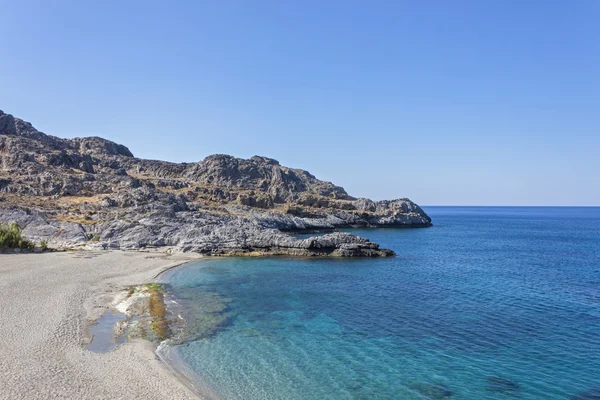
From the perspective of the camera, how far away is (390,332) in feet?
84.1

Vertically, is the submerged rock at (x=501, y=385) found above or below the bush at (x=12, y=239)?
below

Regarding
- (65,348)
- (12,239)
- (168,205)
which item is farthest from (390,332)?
(168,205)

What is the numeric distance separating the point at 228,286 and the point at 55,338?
715 inches

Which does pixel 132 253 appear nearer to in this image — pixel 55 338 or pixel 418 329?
pixel 55 338

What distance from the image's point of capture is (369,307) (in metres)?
32.1

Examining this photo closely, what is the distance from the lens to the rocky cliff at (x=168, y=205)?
60844 mm

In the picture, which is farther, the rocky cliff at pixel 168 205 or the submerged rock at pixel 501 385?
the rocky cliff at pixel 168 205

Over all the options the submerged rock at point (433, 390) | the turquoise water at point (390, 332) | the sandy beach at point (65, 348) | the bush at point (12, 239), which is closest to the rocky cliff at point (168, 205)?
the bush at point (12, 239)

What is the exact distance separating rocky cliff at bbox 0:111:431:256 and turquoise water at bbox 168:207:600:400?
1262 cm

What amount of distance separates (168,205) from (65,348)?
56998 millimetres

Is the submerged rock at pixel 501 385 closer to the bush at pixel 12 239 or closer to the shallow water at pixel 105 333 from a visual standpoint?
the shallow water at pixel 105 333

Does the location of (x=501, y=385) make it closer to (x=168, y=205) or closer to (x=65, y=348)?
(x=65, y=348)

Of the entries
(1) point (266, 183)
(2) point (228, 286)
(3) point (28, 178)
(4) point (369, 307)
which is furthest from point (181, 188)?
(4) point (369, 307)

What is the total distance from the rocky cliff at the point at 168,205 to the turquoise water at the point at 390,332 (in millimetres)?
12624
